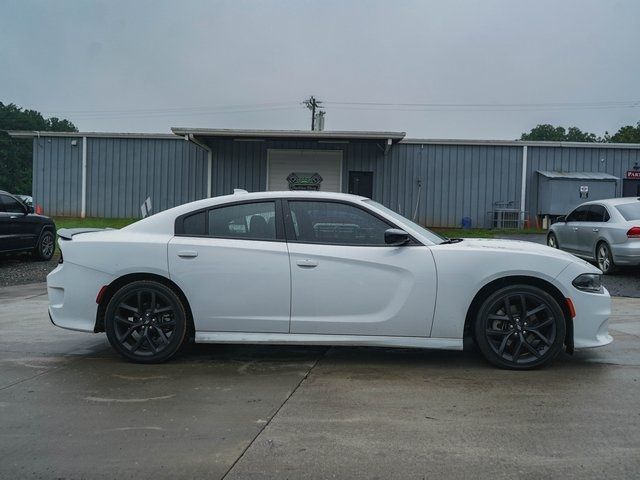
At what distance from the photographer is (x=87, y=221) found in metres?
22.3

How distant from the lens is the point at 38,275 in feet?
39.8

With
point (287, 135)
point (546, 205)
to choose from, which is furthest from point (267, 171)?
point (546, 205)

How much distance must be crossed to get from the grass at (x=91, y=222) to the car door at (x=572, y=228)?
550 inches

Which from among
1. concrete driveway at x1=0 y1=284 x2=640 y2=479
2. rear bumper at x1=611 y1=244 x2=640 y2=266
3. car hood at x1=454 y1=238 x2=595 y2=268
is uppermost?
car hood at x1=454 y1=238 x2=595 y2=268

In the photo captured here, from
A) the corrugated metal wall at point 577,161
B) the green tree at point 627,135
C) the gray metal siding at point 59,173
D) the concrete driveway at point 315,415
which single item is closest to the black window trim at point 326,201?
the concrete driveway at point 315,415

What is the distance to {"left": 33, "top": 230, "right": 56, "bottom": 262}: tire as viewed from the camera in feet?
45.4

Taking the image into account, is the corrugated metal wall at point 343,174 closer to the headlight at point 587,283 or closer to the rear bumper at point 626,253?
the rear bumper at point 626,253

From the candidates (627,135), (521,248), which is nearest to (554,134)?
(627,135)

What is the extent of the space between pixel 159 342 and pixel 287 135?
16.9 metres

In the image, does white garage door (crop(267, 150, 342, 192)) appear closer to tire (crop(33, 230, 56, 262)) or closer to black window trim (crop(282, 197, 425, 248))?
tire (crop(33, 230, 56, 262))

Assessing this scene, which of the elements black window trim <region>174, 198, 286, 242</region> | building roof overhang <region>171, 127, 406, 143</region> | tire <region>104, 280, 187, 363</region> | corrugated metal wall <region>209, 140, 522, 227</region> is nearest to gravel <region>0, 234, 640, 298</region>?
black window trim <region>174, 198, 286, 242</region>

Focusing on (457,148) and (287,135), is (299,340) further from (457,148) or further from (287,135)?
(457,148)

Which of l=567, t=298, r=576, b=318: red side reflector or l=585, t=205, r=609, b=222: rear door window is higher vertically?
l=585, t=205, r=609, b=222: rear door window

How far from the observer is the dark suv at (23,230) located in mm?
12648
